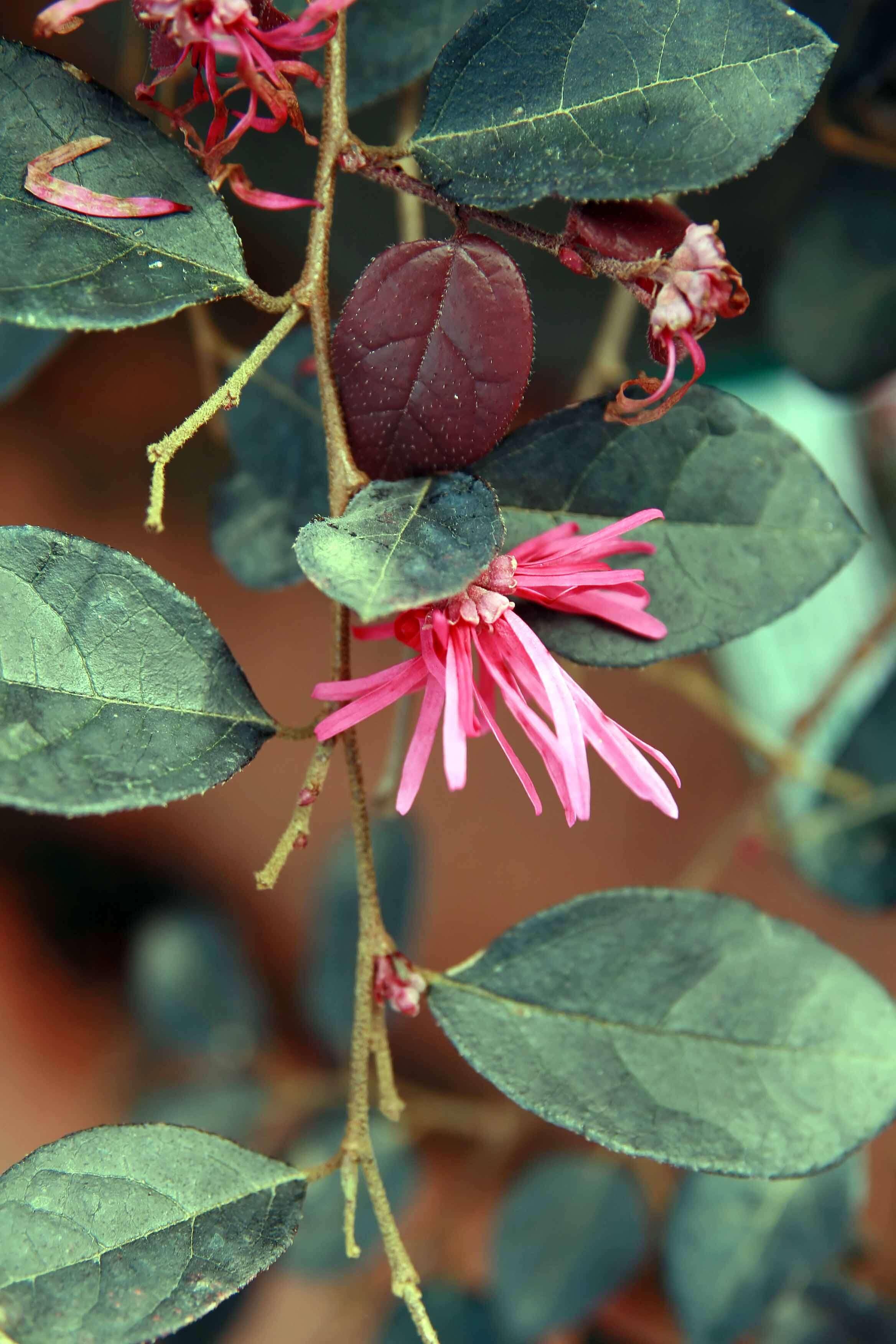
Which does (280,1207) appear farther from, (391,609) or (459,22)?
(459,22)

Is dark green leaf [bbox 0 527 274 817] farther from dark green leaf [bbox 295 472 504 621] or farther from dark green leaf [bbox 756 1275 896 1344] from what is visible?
dark green leaf [bbox 756 1275 896 1344]

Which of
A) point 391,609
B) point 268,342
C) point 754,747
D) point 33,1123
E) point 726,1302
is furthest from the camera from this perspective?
point 33,1123

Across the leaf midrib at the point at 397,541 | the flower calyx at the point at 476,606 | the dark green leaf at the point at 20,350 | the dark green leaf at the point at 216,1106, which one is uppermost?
the leaf midrib at the point at 397,541

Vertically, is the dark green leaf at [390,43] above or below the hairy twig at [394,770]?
above

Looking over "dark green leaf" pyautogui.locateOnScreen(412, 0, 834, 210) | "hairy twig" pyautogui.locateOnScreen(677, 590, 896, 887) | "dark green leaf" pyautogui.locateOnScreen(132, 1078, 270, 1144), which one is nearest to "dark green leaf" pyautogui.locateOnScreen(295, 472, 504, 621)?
"dark green leaf" pyautogui.locateOnScreen(412, 0, 834, 210)

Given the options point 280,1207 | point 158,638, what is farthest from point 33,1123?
point 158,638

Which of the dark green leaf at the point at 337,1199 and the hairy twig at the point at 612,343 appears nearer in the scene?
the hairy twig at the point at 612,343

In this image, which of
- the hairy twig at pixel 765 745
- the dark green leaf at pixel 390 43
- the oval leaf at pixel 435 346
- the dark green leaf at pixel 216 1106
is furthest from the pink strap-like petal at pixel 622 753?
the dark green leaf at pixel 216 1106

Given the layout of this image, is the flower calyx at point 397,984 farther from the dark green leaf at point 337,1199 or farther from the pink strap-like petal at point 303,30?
the dark green leaf at point 337,1199
